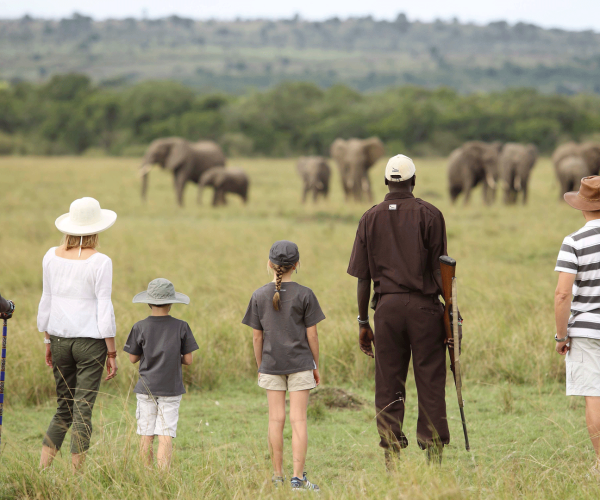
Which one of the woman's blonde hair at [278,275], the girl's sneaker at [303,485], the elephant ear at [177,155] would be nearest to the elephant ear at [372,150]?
the elephant ear at [177,155]

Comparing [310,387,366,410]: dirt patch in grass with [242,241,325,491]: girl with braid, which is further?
[310,387,366,410]: dirt patch in grass

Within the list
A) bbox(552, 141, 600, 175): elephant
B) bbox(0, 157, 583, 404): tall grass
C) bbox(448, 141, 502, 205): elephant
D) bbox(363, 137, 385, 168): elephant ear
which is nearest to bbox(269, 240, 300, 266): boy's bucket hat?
bbox(0, 157, 583, 404): tall grass

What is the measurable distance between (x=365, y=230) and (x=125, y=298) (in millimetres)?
5308

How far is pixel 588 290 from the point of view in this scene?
3992 millimetres

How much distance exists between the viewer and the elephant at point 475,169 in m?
22.3

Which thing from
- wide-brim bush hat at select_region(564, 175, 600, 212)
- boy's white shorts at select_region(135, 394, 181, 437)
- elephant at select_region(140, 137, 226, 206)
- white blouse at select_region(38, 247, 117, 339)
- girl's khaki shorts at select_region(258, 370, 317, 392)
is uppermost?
elephant at select_region(140, 137, 226, 206)

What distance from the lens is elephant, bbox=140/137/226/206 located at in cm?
2297

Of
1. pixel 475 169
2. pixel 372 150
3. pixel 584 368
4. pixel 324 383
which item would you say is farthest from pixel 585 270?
pixel 372 150

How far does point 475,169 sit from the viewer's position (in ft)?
73.8

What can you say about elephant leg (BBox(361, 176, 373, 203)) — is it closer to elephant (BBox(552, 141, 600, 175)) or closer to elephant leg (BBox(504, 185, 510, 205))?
elephant leg (BBox(504, 185, 510, 205))

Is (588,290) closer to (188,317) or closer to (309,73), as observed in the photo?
(188,317)

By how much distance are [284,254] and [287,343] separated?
48 cm

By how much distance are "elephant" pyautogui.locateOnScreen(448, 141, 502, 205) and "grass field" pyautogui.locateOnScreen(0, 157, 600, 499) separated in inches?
269

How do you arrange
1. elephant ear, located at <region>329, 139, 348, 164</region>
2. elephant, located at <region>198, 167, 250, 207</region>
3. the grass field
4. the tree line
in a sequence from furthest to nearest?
the tree line < elephant ear, located at <region>329, 139, 348, 164</region> < elephant, located at <region>198, 167, 250, 207</region> < the grass field
